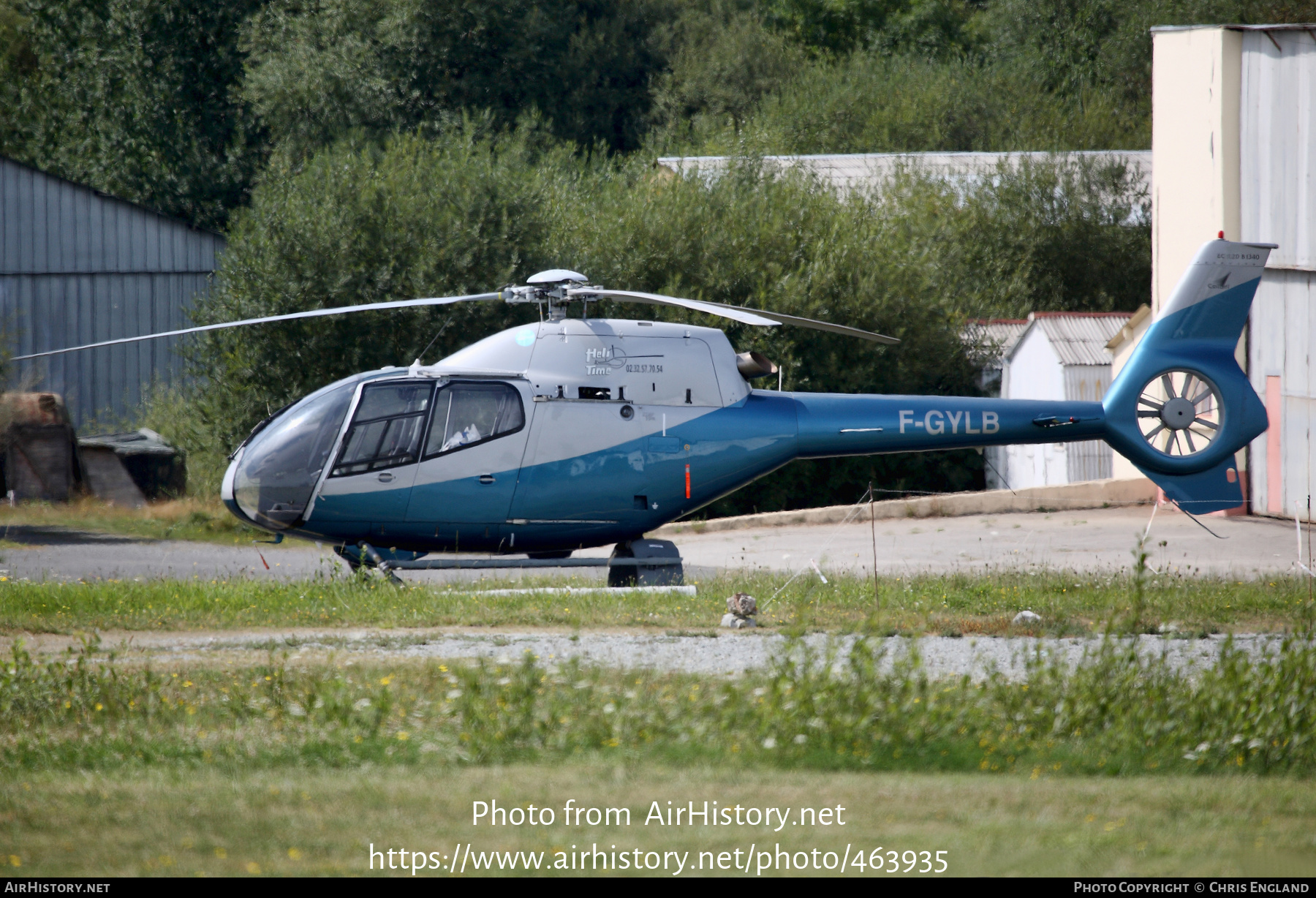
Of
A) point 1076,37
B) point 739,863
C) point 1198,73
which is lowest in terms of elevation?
point 739,863

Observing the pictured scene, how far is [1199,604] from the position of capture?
11.5 metres

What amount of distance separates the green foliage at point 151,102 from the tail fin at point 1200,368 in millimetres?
34334

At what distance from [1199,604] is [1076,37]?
47.1 meters

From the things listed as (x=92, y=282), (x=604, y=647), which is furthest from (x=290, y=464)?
(x=92, y=282)

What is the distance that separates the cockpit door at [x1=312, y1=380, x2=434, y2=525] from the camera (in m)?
12.2

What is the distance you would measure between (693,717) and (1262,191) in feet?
54.4

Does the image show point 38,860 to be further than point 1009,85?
No

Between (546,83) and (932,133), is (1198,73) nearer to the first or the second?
(932,133)

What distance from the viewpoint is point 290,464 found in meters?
12.2

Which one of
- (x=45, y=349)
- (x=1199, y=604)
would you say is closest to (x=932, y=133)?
(x=45, y=349)

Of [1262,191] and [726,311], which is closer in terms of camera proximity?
[726,311]

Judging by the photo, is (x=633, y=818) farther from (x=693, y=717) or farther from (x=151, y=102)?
(x=151, y=102)

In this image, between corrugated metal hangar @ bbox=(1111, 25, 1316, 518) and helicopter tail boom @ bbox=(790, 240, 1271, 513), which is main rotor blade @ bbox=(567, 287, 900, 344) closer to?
helicopter tail boom @ bbox=(790, 240, 1271, 513)

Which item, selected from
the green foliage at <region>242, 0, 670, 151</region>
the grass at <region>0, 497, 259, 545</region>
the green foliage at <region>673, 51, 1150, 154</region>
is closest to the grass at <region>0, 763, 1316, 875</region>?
the grass at <region>0, 497, 259, 545</region>
